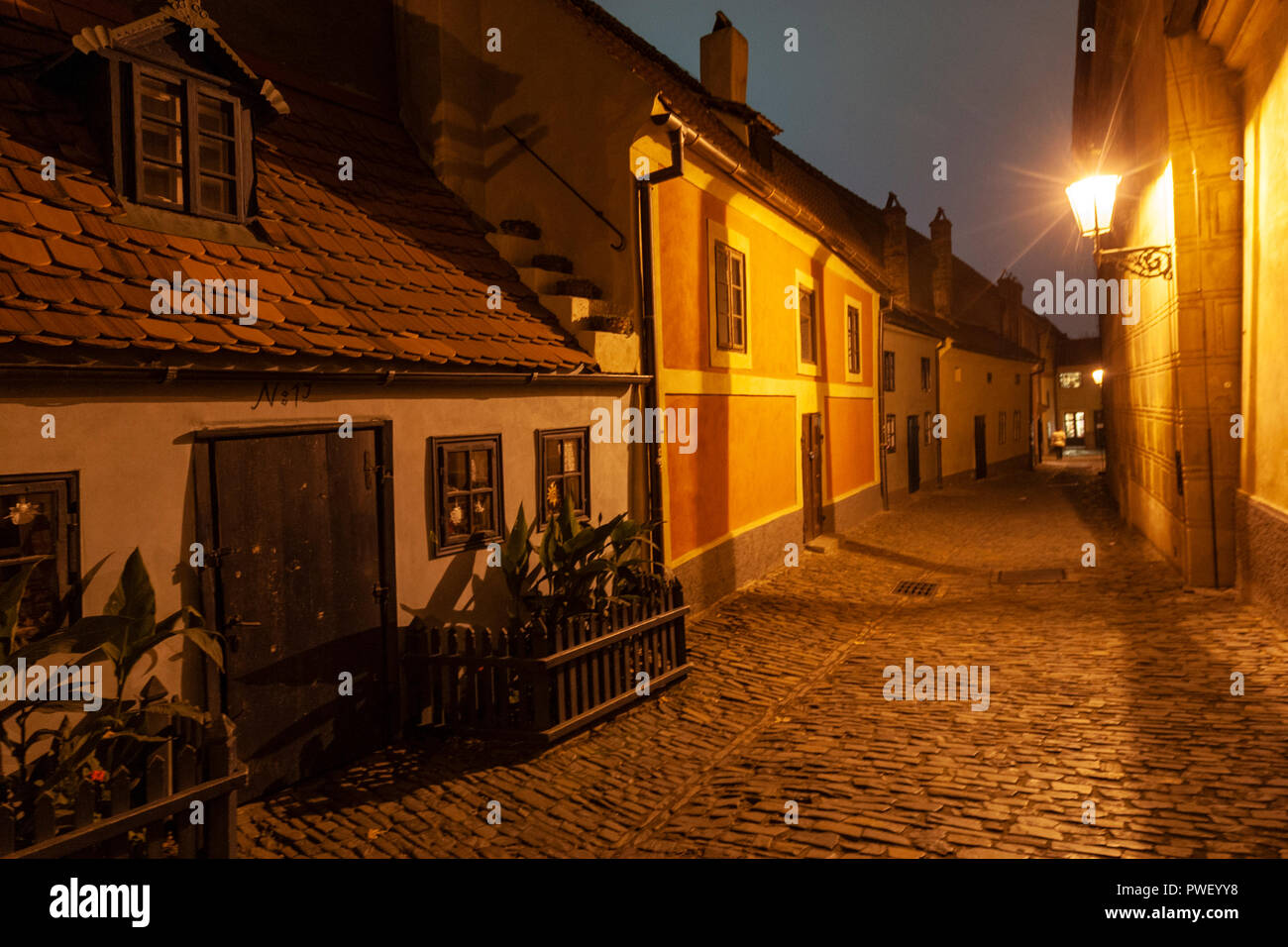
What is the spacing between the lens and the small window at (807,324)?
15586 mm

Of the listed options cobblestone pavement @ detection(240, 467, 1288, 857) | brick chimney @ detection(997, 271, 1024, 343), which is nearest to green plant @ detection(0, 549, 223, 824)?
cobblestone pavement @ detection(240, 467, 1288, 857)

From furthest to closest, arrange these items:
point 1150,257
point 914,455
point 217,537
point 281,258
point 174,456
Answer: point 914,455, point 1150,257, point 281,258, point 217,537, point 174,456

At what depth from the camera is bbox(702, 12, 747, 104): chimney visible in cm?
1412

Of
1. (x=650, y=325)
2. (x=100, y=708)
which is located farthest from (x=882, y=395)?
(x=100, y=708)

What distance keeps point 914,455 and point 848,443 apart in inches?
296

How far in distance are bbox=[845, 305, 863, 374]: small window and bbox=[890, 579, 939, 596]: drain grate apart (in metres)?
7.48

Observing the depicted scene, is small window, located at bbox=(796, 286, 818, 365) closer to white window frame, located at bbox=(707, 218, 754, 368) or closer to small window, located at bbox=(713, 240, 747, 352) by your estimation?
white window frame, located at bbox=(707, 218, 754, 368)

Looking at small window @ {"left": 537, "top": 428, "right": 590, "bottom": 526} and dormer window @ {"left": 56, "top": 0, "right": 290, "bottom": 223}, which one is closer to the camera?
dormer window @ {"left": 56, "top": 0, "right": 290, "bottom": 223}

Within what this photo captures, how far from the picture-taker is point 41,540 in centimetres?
456

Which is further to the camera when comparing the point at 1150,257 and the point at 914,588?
the point at 914,588

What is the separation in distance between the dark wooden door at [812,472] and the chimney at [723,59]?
567 cm

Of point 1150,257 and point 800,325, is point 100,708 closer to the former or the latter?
point 1150,257

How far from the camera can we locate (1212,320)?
9742mm
